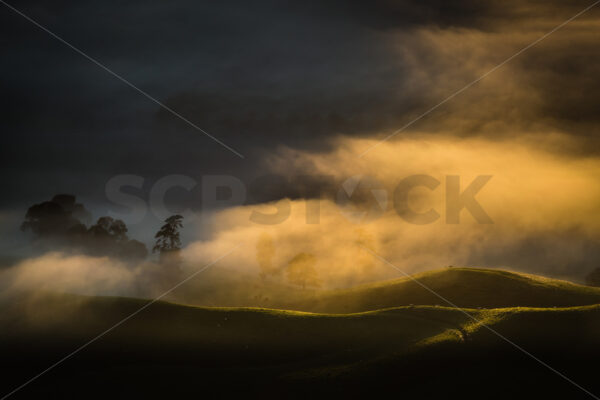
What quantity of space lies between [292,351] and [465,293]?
58.1 meters

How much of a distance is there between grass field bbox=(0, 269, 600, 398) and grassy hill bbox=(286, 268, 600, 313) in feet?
90.1

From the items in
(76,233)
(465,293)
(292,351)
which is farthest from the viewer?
(76,233)

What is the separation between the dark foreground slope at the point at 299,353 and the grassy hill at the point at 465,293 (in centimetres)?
2747

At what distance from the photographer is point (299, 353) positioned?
215ft

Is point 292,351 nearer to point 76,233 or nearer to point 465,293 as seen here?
point 465,293

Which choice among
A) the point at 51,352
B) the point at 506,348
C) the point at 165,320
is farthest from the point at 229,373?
the point at 506,348

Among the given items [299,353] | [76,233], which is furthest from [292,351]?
[76,233]

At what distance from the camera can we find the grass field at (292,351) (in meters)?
57.3

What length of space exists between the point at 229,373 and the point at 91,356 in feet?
70.1

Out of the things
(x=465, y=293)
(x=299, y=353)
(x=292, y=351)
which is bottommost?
(x=299, y=353)

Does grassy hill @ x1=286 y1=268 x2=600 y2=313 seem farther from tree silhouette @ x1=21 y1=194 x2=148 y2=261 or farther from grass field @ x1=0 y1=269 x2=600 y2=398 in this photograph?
tree silhouette @ x1=21 y1=194 x2=148 y2=261

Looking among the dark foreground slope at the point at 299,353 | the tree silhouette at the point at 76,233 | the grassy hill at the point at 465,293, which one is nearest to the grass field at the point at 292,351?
the dark foreground slope at the point at 299,353

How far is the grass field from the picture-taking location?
5728cm

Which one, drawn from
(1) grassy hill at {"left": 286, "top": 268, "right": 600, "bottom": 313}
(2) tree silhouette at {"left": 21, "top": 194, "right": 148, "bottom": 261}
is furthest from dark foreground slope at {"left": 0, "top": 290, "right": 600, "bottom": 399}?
(2) tree silhouette at {"left": 21, "top": 194, "right": 148, "bottom": 261}
